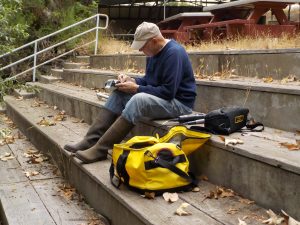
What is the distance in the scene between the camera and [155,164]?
295 centimetres

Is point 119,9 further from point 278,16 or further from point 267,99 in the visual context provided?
point 267,99

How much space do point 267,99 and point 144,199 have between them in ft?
4.55

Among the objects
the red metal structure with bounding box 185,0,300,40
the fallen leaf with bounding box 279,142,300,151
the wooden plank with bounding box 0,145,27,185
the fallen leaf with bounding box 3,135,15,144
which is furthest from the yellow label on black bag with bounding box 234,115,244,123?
the red metal structure with bounding box 185,0,300,40

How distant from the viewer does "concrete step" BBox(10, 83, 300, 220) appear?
252cm

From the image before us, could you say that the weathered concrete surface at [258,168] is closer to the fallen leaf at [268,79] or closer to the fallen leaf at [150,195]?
the fallen leaf at [150,195]

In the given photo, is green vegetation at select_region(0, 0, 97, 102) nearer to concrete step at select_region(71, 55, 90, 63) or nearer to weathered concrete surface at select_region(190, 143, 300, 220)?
concrete step at select_region(71, 55, 90, 63)

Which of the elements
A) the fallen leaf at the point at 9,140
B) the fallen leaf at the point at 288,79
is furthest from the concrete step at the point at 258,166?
the fallen leaf at the point at 9,140

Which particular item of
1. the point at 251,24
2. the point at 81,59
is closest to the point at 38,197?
the point at 251,24

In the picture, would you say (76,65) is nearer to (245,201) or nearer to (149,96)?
(149,96)

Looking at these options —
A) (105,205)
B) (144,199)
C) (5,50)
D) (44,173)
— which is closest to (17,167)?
(44,173)

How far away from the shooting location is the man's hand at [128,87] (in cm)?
391

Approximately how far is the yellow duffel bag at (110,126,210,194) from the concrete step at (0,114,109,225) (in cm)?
53

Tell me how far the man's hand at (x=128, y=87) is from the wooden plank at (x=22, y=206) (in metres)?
1.17

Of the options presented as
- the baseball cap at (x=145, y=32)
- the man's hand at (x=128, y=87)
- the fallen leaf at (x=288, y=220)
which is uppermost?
the baseball cap at (x=145, y=32)
